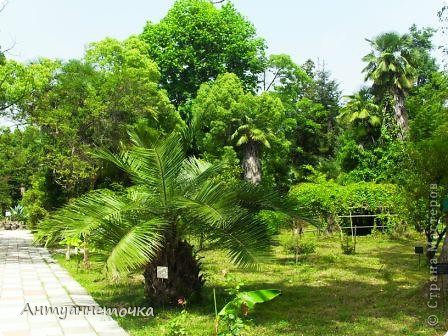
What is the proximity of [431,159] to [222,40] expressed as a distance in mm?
22131

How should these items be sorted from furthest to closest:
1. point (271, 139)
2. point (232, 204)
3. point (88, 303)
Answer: point (271, 139), point (88, 303), point (232, 204)

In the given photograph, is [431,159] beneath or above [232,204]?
above

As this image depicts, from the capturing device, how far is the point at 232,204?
730 cm

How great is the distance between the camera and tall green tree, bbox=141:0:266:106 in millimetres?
30359

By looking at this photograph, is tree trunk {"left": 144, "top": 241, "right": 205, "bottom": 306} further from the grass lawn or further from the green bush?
the green bush

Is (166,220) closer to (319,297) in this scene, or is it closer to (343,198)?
(319,297)

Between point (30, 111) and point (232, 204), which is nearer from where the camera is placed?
point (232, 204)

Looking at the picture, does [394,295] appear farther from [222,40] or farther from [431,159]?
[222,40]

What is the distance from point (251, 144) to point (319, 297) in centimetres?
1890

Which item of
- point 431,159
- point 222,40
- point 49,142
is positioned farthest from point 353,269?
point 222,40

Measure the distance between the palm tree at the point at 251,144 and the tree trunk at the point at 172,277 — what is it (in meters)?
18.5

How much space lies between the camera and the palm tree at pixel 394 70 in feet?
90.8

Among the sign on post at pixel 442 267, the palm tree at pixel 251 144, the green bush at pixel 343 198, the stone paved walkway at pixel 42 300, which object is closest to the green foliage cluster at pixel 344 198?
the green bush at pixel 343 198

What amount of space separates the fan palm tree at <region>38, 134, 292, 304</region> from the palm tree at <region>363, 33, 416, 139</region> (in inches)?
863
